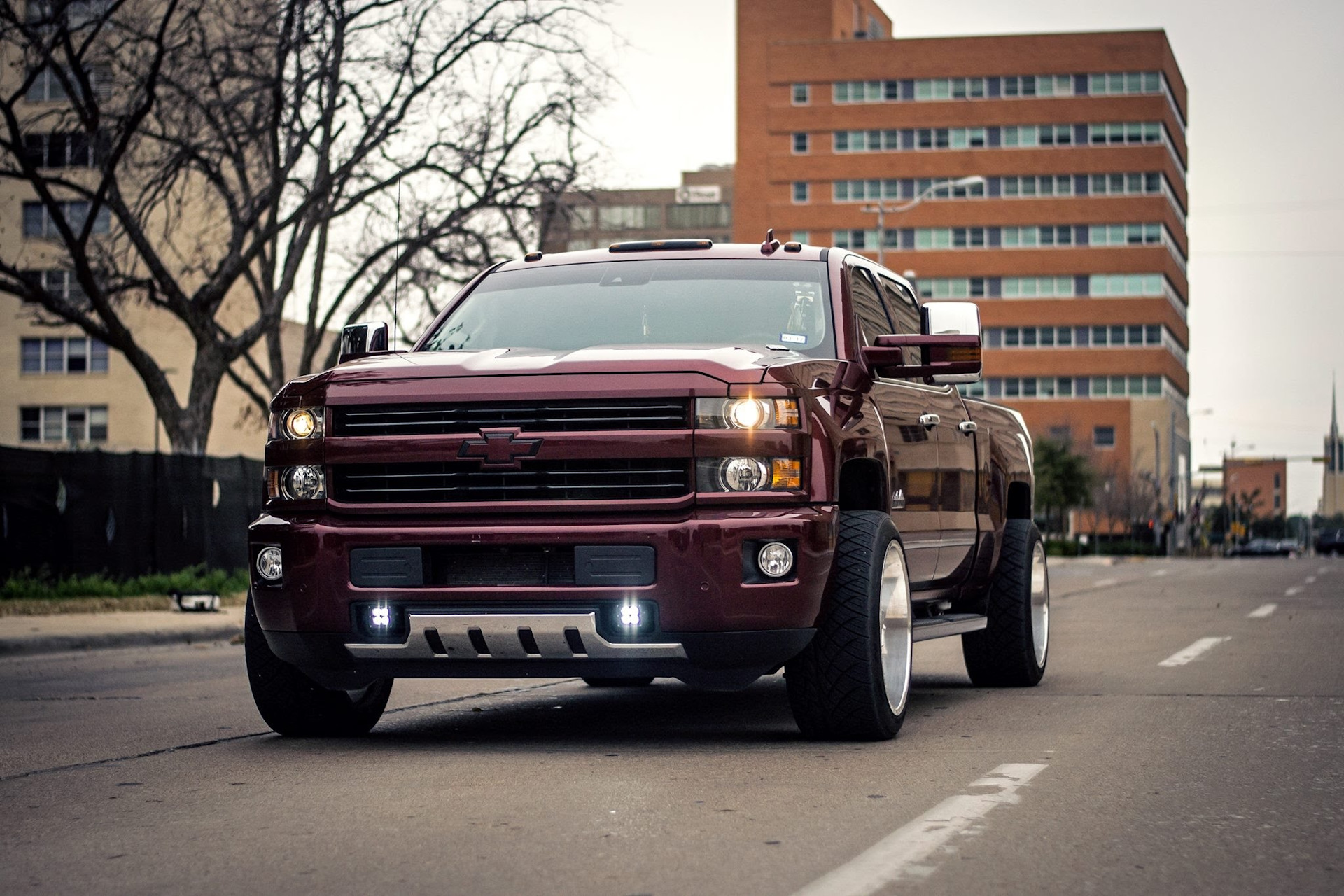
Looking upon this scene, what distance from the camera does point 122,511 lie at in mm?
22203

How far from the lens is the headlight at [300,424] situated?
7.11 meters

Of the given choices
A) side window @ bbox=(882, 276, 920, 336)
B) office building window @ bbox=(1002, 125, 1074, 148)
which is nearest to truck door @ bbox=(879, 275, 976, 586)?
side window @ bbox=(882, 276, 920, 336)

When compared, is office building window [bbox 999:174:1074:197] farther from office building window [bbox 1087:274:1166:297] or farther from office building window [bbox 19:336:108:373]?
office building window [bbox 19:336:108:373]

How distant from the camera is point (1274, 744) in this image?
738cm

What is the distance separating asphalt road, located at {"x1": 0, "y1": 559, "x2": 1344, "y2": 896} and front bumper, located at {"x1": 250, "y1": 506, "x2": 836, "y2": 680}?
394 mm

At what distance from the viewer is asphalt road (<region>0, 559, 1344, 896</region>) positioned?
4688 mm

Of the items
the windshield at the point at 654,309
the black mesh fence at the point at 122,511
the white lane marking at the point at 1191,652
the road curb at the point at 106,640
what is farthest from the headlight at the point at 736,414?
the black mesh fence at the point at 122,511

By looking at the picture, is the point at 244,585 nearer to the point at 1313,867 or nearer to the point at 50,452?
the point at 50,452

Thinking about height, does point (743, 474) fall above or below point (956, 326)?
below

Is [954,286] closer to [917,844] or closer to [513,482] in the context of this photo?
[513,482]

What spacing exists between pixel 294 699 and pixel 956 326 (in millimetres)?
3338

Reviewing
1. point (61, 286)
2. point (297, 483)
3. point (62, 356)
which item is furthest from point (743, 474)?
point (62, 356)

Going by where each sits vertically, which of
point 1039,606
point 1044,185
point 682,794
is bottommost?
point 682,794

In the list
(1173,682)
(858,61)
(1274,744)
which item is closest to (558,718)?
(1274,744)
